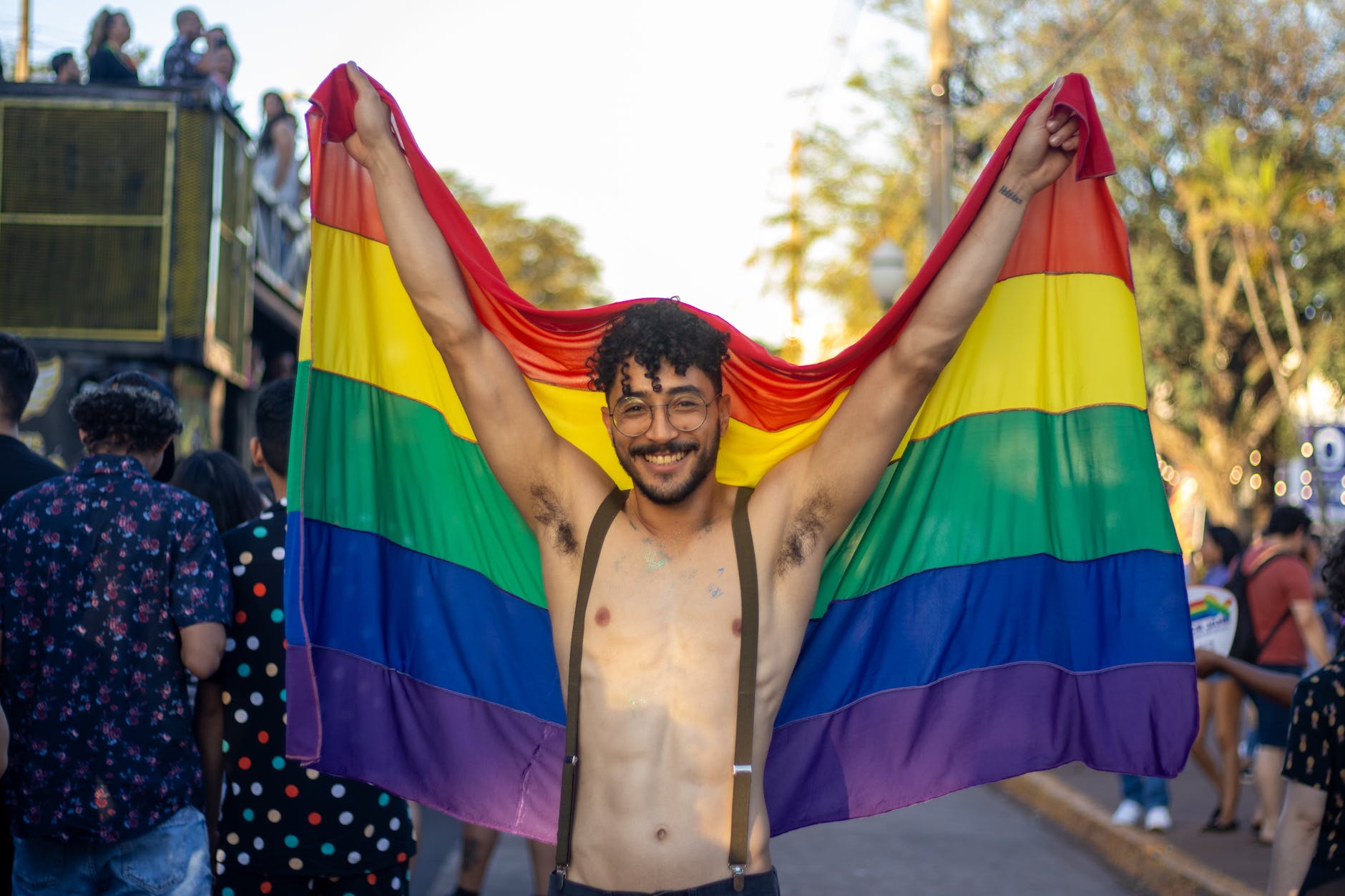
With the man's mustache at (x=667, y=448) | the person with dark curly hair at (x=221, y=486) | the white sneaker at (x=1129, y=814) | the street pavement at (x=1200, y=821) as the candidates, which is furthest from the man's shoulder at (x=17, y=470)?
the white sneaker at (x=1129, y=814)

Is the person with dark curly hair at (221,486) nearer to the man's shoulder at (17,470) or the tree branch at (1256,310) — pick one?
the man's shoulder at (17,470)

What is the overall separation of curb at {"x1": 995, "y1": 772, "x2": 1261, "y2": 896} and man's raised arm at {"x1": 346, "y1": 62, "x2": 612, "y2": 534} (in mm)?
4139

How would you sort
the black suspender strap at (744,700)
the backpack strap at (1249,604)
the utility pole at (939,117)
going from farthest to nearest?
the utility pole at (939,117)
the backpack strap at (1249,604)
the black suspender strap at (744,700)

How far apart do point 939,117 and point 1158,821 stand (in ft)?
31.0

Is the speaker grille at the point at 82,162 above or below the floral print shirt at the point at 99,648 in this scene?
above

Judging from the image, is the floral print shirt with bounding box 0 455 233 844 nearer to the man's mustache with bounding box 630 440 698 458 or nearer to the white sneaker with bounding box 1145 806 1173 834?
the man's mustache with bounding box 630 440 698 458

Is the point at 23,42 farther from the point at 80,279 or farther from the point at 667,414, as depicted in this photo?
the point at 667,414

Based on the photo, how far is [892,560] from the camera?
399 cm

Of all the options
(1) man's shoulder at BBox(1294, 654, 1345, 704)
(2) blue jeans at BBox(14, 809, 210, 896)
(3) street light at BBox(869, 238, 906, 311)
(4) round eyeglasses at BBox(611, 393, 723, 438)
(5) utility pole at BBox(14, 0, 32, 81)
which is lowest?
(2) blue jeans at BBox(14, 809, 210, 896)

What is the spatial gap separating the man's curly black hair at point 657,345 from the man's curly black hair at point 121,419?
4.52 ft

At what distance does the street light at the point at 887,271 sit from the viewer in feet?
51.2

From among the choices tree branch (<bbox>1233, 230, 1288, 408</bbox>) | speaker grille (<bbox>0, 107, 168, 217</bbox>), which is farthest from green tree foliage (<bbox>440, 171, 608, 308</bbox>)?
speaker grille (<bbox>0, 107, 168, 217</bbox>)

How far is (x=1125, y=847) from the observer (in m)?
8.78

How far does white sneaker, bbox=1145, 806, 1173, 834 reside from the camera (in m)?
8.95
